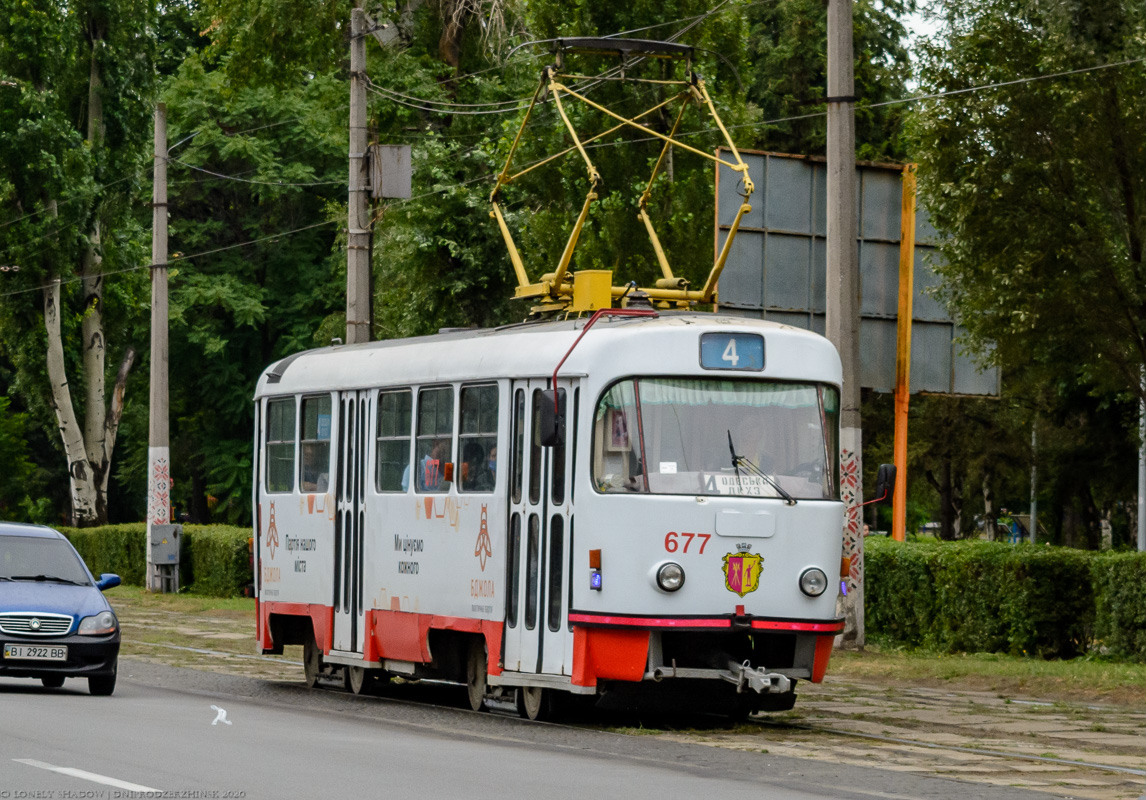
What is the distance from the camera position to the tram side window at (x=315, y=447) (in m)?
Answer: 19.1

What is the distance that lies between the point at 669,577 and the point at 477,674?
2.71 m

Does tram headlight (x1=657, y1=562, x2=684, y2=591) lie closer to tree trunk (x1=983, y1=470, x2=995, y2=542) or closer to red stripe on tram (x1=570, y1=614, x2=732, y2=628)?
red stripe on tram (x1=570, y1=614, x2=732, y2=628)

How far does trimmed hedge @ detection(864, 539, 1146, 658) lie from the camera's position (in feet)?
71.6

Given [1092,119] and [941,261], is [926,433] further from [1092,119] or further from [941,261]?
[1092,119]

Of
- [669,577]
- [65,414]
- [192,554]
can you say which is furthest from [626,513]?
A: [65,414]

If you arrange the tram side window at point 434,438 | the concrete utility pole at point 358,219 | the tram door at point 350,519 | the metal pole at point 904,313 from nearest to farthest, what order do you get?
the tram side window at point 434,438 < the tram door at point 350,519 < the metal pole at point 904,313 < the concrete utility pole at point 358,219

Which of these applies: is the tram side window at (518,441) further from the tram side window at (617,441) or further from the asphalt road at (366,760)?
the asphalt road at (366,760)

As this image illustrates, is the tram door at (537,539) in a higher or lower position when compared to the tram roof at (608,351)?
lower

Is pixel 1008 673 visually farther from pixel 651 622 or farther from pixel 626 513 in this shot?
pixel 626 513

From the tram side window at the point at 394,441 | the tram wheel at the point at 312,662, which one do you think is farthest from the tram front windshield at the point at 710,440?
the tram wheel at the point at 312,662

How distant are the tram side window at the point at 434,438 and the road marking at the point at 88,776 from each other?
5.92m

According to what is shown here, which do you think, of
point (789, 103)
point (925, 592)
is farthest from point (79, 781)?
point (789, 103)

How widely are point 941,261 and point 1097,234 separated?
175 inches

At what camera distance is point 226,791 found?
34.0 feet
